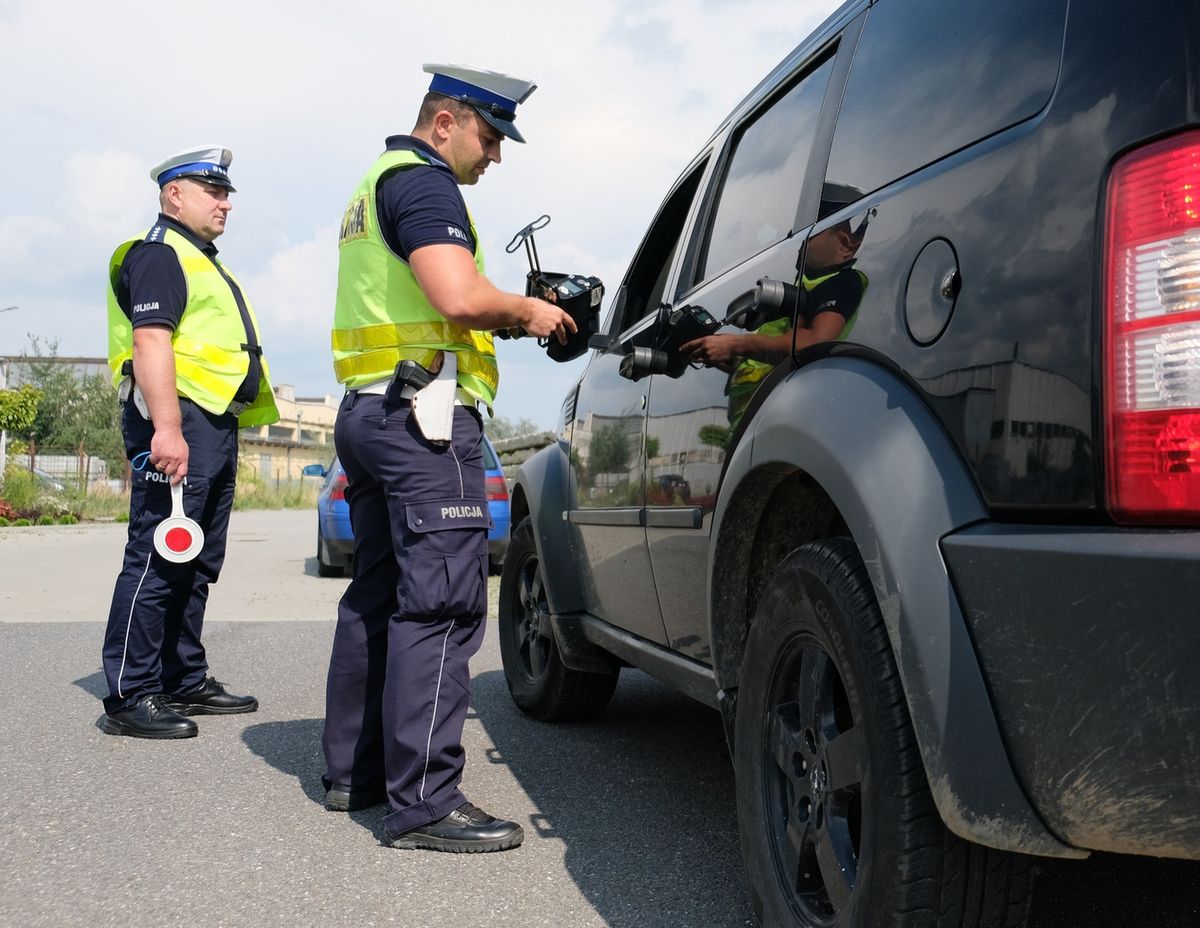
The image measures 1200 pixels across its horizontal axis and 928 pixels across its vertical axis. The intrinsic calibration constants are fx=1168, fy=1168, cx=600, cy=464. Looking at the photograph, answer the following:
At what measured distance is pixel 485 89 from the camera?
128 inches

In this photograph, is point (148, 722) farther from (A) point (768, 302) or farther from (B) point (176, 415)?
(A) point (768, 302)

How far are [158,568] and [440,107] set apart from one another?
2.17m

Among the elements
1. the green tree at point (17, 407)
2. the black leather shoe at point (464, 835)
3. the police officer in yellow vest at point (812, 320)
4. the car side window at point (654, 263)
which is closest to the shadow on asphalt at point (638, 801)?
the black leather shoe at point (464, 835)

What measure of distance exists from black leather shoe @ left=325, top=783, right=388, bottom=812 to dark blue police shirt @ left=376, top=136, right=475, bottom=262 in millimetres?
1538

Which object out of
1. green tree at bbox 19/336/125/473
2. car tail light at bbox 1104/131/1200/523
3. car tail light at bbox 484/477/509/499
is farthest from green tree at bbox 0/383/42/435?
car tail light at bbox 1104/131/1200/523

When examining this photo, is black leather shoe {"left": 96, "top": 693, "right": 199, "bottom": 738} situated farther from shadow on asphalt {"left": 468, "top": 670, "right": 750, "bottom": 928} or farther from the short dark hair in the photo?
the short dark hair

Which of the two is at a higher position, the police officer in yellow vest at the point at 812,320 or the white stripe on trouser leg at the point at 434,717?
the police officer in yellow vest at the point at 812,320

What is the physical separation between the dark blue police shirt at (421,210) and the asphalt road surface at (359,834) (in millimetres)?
1586

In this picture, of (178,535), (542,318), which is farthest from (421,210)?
(178,535)

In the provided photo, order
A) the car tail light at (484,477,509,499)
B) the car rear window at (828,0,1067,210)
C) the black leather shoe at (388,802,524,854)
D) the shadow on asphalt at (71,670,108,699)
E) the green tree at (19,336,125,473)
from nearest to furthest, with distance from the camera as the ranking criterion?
the car rear window at (828,0,1067,210), the black leather shoe at (388,802,524,854), the shadow on asphalt at (71,670,108,699), the car tail light at (484,477,509,499), the green tree at (19,336,125,473)

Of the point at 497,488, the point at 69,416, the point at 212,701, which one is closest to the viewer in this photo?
the point at 212,701

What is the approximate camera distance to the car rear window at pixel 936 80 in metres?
1.67

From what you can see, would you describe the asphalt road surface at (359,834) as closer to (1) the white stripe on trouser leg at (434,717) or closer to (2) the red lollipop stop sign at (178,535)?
(1) the white stripe on trouser leg at (434,717)

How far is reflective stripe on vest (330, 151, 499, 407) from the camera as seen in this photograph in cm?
315
